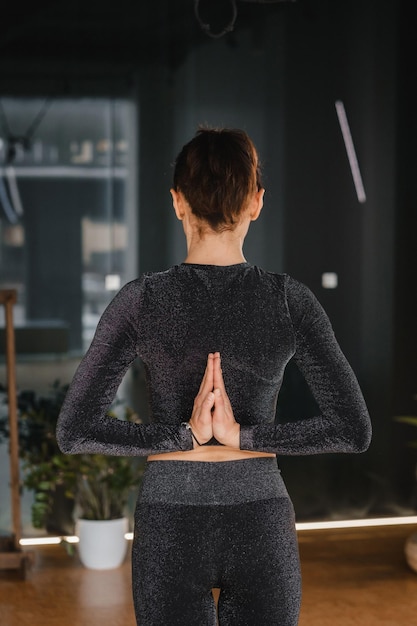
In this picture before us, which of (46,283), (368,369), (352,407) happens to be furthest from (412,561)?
(352,407)

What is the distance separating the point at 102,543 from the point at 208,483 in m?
2.54

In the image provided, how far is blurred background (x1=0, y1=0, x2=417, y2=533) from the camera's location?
13.7 feet

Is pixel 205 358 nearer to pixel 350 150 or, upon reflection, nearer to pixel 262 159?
pixel 262 159

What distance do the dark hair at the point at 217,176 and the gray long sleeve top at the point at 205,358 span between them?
0.08 metres

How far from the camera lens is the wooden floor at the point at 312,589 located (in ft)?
10.9

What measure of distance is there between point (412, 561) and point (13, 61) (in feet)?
8.58

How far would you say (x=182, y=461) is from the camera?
146 cm

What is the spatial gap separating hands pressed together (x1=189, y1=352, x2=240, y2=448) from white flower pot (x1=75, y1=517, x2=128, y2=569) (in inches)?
Result: 99.5

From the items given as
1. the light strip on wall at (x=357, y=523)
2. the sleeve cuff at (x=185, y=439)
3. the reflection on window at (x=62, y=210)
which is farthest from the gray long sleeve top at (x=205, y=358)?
the light strip on wall at (x=357, y=523)

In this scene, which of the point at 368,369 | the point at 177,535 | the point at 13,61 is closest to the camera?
the point at 177,535

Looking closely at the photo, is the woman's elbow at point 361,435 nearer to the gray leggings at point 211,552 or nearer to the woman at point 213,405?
the woman at point 213,405

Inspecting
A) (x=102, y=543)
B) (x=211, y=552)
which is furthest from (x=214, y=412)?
(x=102, y=543)

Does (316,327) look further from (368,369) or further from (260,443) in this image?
(368,369)

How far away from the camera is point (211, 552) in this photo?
4.65 feet
